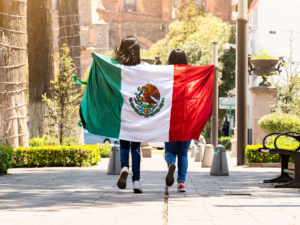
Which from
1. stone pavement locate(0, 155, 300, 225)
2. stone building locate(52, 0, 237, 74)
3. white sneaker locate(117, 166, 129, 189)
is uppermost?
stone building locate(52, 0, 237, 74)

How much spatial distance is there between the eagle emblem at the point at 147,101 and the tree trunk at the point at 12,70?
679 cm

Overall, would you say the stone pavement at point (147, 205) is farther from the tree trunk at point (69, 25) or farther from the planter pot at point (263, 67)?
the planter pot at point (263, 67)

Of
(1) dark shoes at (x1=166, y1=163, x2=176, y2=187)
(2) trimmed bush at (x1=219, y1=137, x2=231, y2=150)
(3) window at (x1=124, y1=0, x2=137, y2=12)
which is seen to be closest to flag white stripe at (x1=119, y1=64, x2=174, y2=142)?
(1) dark shoes at (x1=166, y1=163, x2=176, y2=187)

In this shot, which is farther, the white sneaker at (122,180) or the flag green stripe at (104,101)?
the flag green stripe at (104,101)

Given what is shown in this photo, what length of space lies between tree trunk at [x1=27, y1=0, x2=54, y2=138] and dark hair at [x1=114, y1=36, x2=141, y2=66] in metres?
9.36

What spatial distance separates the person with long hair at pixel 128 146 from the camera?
6846 millimetres

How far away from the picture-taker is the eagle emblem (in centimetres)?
743

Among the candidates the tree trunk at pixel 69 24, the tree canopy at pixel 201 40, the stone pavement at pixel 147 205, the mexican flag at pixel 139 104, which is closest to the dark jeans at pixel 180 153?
the mexican flag at pixel 139 104

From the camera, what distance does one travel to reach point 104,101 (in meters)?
7.50

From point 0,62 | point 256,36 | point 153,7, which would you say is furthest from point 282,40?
point 153,7

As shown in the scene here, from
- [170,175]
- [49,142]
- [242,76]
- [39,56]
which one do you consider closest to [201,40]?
[39,56]

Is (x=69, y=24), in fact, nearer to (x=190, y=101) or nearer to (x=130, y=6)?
(x=190, y=101)

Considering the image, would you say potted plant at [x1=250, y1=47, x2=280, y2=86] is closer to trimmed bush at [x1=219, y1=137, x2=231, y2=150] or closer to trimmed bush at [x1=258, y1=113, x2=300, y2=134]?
trimmed bush at [x1=258, y1=113, x2=300, y2=134]

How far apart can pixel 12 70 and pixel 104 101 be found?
675 cm
